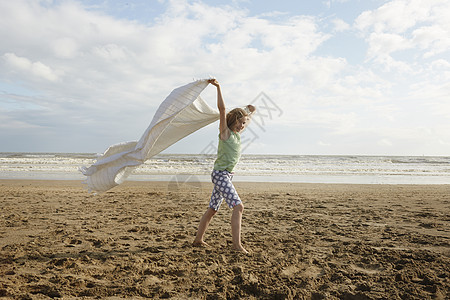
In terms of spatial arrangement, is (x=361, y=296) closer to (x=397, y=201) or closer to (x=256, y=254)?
(x=256, y=254)

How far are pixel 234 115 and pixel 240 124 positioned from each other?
5.5 inches

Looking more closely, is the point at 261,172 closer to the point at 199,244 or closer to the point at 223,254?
the point at 199,244

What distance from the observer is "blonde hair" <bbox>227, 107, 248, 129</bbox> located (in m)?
3.94

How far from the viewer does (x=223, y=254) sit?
381 centimetres

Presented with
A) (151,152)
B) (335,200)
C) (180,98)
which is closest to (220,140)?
(180,98)

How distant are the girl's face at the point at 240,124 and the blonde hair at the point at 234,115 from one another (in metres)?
0.04

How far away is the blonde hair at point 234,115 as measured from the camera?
3.94m

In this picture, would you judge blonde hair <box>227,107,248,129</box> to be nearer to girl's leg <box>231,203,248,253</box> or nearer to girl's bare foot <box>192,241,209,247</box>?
girl's leg <box>231,203,248,253</box>

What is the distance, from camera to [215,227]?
17.9 ft

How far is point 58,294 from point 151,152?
2269 mm

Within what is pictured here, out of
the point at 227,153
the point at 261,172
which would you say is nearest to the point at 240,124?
the point at 227,153

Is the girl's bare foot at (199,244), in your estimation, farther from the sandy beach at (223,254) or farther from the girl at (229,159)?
the girl at (229,159)

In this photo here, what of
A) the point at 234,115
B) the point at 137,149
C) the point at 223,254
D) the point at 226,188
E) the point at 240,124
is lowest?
the point at 223,254

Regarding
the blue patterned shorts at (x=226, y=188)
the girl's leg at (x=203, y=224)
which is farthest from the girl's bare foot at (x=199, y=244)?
the blue patterned shorts at (x=226, y=188)
